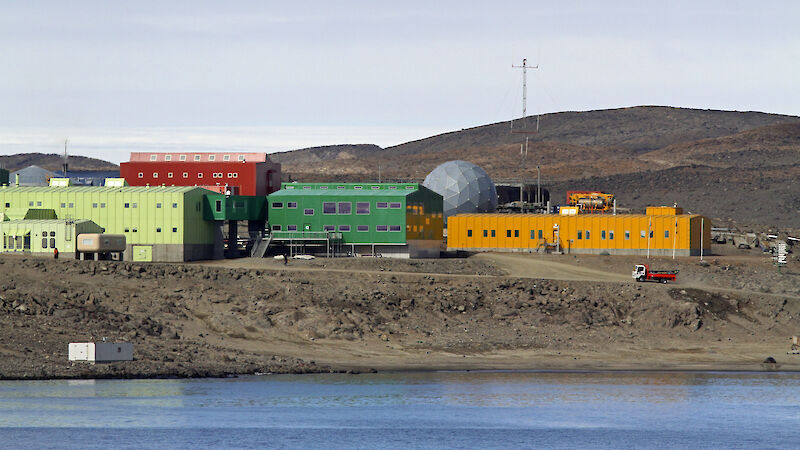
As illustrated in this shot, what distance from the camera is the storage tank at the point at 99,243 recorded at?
317 feet

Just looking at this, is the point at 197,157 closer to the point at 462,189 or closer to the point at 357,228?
Result: the point at 357,228

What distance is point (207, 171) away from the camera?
403 feet

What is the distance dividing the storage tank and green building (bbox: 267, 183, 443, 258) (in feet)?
48.1

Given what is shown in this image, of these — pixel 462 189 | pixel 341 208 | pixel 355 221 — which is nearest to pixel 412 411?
pixel 355 221

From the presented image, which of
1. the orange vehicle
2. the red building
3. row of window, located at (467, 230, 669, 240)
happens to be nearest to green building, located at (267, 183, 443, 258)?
row of window, located at (467, 230, 669, 240)

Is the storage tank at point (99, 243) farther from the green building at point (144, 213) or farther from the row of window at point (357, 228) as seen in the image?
the row of window at point (357, 228)

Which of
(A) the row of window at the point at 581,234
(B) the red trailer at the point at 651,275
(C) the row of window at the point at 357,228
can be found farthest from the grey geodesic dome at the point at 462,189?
(B) the red trailer at the point at 651,275

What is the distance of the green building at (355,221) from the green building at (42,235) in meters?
16.3

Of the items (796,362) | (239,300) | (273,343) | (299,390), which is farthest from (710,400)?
(239,300)

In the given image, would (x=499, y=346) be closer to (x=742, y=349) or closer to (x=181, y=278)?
(x=742, y=349)

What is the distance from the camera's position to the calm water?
196 feet

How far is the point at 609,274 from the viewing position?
102 meters

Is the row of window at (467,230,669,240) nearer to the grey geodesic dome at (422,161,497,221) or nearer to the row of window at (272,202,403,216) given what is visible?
the row of window at (272,202,403,216)

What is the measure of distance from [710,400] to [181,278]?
126 ft
